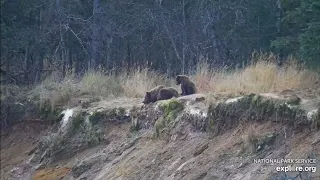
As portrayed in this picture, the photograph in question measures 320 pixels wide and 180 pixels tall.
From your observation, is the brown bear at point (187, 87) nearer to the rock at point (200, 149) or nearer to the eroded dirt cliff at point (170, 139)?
the eroded dirt cliff at point (170, 139)

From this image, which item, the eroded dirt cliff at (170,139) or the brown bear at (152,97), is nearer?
the eroded dirt cliff at (170,139)

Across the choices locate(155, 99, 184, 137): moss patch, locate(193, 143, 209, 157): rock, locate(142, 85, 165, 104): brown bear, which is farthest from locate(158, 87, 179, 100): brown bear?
locate(193, 143, 209, 157): rock

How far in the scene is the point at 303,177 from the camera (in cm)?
862

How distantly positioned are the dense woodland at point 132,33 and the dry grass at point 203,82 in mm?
2444

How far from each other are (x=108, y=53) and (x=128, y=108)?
10043mm

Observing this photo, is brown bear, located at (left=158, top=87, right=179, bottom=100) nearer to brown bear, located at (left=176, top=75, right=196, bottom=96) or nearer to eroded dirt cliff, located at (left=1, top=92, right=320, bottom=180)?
brown bear, located at (left=176, top=75, right=196, bottom=96)

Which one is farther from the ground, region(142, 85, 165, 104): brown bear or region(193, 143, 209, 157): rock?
region(142, 85, 165, 104): brown bear

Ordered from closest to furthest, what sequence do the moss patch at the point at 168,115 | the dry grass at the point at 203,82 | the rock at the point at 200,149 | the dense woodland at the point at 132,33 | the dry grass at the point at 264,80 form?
the rock at the point at 200,149, the dry grass at the point at 264,80, the dry grass at the point at 203,82, the moss patch at the point at 168,115, the dense woodland at the point at 132,33

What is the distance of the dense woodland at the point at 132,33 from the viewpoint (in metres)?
20.7

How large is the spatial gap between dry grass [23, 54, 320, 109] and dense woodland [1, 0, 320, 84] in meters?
2.44

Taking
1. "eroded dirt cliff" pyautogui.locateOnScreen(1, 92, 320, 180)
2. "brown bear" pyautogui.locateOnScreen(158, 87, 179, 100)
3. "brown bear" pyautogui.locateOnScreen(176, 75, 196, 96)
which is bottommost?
"eroded dirt cliff" pyautogui.locateOnScreen(1, 92, 320, 180)

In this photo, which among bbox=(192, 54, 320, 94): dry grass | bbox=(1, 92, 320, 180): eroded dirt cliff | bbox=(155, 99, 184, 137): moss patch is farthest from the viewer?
bbox=(155, 99, 184, 137): moss patch

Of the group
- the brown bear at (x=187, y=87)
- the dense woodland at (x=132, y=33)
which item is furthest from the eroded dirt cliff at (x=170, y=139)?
the dense woodland at (x=132, y=33)

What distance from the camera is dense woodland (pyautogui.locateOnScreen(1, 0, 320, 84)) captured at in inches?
816
